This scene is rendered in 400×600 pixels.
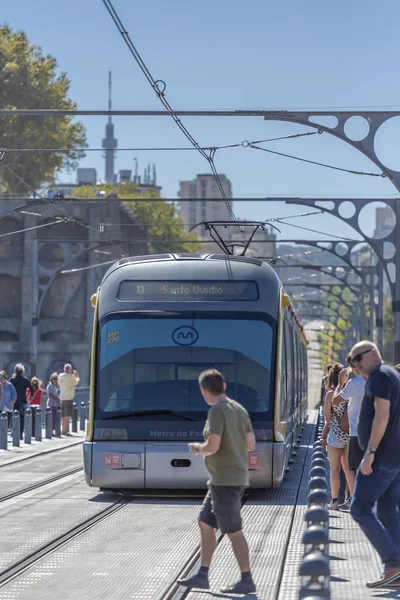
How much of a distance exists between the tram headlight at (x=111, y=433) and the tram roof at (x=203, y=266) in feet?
6.51

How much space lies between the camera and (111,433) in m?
16.2

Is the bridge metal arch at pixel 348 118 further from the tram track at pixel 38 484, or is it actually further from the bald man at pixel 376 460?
the bald man at pixel 376 460

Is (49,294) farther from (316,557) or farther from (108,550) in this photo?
(316,557)

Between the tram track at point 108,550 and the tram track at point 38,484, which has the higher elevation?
the tram track at point 108,550

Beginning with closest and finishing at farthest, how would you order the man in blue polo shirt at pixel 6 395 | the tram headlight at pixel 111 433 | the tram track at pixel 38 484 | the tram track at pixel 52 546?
the tram track at pixel 52 546
the tram headlight at pixel 111 433
the tram track at pixel 38 484
the man in blue polo shirt at pixel 6 395

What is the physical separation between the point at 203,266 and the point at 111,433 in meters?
2.49

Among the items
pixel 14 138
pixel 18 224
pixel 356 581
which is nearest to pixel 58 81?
pixel 14 138

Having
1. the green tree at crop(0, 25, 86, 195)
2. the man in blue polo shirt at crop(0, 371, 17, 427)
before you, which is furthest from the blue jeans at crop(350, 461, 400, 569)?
the green tree at crop(0, 25, 86, 195)

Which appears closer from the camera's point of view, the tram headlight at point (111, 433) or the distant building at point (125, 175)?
the tram headlight at point (111, 433)

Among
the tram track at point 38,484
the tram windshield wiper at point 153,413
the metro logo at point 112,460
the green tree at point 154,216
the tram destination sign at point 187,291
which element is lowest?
the tram track at point 38,484

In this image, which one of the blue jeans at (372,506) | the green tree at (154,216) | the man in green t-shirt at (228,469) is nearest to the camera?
the man in green t-shirt at (228,469)

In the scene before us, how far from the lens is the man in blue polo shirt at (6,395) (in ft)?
96.8

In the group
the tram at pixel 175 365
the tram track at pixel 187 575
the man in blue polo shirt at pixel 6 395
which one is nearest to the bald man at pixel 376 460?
the tram track at pixel 187 575

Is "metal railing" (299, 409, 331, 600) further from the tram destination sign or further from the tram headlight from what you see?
the tram destination sign
